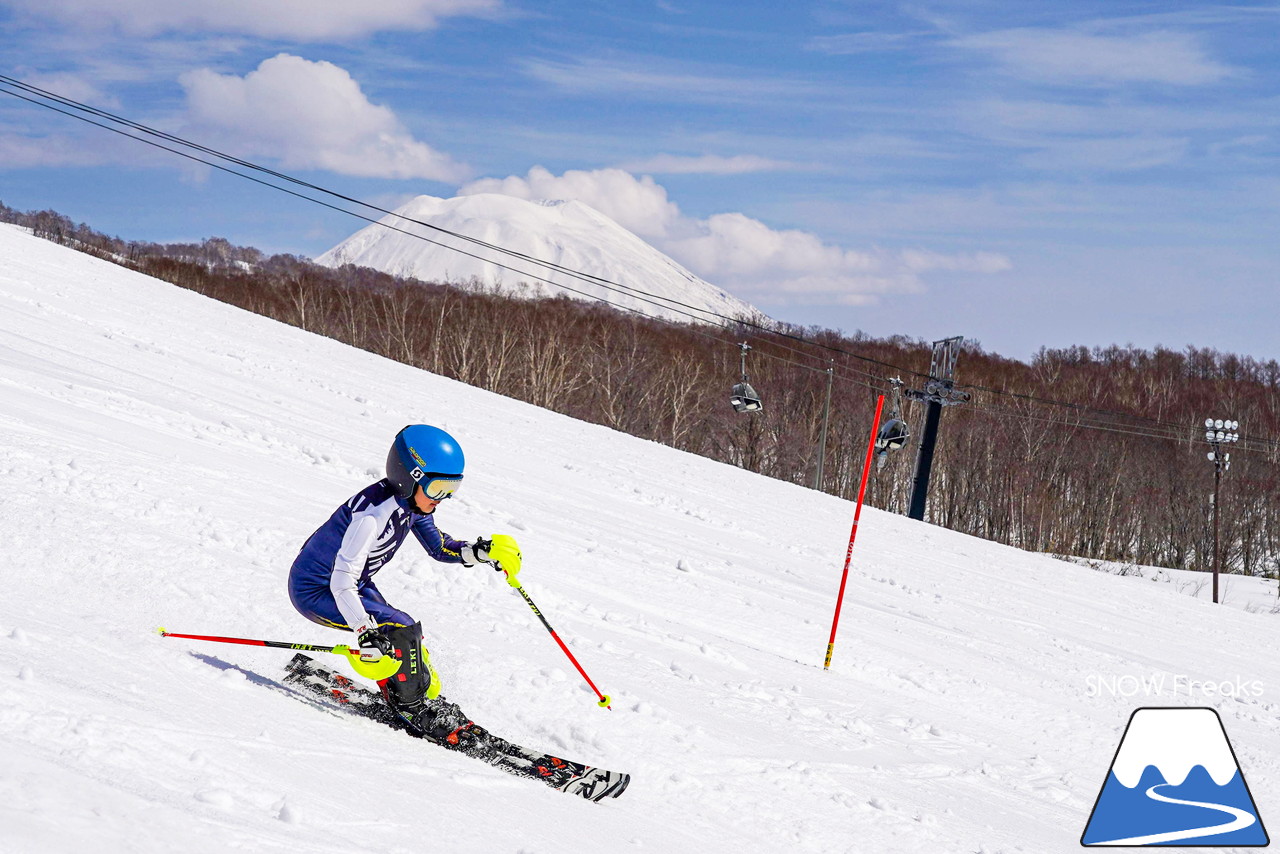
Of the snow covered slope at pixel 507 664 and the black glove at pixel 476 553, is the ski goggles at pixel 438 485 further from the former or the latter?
the snow covered slope at pixel 507 664

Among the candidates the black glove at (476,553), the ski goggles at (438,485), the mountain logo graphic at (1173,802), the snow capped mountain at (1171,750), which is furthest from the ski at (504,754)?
the snow capped mountain at (1171,750)

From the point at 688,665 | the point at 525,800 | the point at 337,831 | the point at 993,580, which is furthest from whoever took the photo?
the point at 993,580

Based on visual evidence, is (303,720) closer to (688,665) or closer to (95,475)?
(688,665)

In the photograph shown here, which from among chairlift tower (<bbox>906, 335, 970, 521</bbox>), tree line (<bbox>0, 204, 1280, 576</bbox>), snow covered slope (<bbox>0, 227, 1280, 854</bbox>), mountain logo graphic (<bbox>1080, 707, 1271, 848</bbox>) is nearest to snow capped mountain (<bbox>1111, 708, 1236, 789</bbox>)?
mountain logo graphic (<bbox>1080, 707, 1271, 848</bbox>)

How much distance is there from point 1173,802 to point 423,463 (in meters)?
4.44

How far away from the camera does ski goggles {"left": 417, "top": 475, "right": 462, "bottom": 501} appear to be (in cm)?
443

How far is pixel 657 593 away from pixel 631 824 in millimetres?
4959

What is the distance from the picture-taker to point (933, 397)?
28703mm

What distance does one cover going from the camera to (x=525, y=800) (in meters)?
3.93

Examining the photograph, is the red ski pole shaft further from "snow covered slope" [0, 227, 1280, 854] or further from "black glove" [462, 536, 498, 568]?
"black glove" [462, 536, 498, 568]

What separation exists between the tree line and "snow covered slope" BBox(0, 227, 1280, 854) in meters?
39.4

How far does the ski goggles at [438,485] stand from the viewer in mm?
4430

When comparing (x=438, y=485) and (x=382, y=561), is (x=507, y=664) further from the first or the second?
(x=438, y=485)

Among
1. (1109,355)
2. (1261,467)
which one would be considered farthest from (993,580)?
(1109,355)
